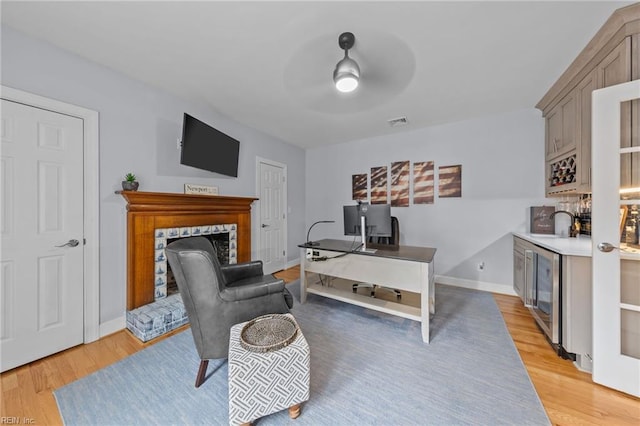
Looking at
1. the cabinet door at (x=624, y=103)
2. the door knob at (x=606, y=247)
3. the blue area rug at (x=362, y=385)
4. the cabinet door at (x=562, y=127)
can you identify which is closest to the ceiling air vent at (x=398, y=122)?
the cabinet door at (x=562, y=127)

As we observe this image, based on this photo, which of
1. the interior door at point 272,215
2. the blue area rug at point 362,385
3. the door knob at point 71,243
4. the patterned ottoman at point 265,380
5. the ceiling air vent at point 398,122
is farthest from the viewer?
the interior door at point 272,215

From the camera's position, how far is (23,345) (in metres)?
1.71

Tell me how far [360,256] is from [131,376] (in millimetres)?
2019

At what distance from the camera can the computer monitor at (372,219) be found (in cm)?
232

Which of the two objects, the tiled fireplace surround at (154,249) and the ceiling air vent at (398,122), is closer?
the tiled fireplace surround at (154,249)

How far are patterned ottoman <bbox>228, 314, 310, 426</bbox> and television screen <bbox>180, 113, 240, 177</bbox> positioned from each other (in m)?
2.18

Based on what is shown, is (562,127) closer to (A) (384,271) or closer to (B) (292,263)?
(A) (384,271)

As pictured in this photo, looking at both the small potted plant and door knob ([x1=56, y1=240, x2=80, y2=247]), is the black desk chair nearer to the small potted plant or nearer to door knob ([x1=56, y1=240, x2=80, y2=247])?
the small potted plant

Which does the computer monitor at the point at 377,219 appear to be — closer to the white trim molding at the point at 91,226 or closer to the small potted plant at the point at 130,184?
the small potted plant at the point at 130,184

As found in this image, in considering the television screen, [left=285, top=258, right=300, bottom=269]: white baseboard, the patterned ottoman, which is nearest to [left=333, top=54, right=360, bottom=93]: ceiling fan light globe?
the television screen

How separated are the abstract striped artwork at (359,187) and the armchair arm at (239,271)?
247 cm

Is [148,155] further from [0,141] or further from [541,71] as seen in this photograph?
[541,71]

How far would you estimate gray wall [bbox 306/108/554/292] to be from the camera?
2.96 m

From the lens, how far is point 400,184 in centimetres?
380
